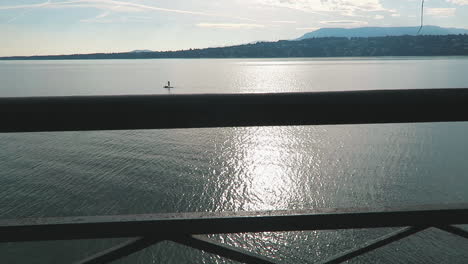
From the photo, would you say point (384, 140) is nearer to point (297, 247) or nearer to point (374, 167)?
point (374, 167)

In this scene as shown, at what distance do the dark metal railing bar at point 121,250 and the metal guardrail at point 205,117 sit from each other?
4 centimetres

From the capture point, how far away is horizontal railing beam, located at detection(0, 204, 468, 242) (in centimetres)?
129

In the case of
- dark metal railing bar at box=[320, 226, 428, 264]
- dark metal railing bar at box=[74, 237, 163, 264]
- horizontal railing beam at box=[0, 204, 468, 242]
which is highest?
horizontal railing beam at box=[0, 204, 468, 242]

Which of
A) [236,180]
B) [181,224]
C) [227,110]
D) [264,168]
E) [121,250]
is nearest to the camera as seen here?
[227,110]

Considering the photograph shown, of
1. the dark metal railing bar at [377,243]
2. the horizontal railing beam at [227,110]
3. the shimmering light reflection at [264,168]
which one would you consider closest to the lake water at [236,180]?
the shimmering light reflection at [264,168]

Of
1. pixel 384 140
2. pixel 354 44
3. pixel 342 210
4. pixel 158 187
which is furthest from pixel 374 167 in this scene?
pixel 354 44

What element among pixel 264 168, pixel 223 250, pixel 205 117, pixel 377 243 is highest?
pixel 205 117

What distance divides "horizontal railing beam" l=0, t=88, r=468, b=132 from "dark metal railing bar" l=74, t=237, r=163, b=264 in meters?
0.56

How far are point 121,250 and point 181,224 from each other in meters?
0.34

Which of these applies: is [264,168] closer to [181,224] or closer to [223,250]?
[223,250]

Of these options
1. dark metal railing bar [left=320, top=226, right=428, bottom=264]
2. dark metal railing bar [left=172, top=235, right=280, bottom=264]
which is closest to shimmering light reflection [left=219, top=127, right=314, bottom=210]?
dark metal railing bar [left=320, top=226, right=428, bottom=264]

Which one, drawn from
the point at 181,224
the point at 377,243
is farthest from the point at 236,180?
the point at 181,224

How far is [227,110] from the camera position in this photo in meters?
1.10

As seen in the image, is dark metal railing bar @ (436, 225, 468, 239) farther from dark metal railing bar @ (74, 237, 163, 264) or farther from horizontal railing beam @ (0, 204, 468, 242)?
dark metal railing bar @ (74, 237, 163, 264)
